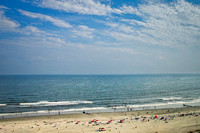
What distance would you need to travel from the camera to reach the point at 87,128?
24578mm

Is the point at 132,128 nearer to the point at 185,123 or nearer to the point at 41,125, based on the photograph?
the point at 185,123

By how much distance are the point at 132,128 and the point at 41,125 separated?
16752 mm

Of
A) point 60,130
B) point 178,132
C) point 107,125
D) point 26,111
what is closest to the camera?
point 178,132

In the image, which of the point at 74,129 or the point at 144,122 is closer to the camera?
the point at 74,129

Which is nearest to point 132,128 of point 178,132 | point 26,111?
point 178,132

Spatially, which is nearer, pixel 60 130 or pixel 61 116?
pixel 60 130

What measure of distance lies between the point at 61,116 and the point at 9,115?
1263 centimetres

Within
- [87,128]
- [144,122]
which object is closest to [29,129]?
[87,128]

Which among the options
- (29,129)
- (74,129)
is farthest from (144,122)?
(29,129)

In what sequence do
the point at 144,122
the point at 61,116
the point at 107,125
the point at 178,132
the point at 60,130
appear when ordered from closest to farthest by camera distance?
1. the point at 178,132
2. the point at 60,130
3. the point at 107,125
4. the point at 144,122
5. the point at 61,116

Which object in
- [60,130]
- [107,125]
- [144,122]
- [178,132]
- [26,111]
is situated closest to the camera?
[178,132]

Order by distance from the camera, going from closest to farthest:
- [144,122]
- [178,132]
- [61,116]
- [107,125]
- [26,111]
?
[178,132]
[107,125]
[144,122]
[61,116]
[26,111]

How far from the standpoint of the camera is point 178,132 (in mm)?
22531

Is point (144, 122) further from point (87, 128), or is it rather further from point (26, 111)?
point (26, 111)
